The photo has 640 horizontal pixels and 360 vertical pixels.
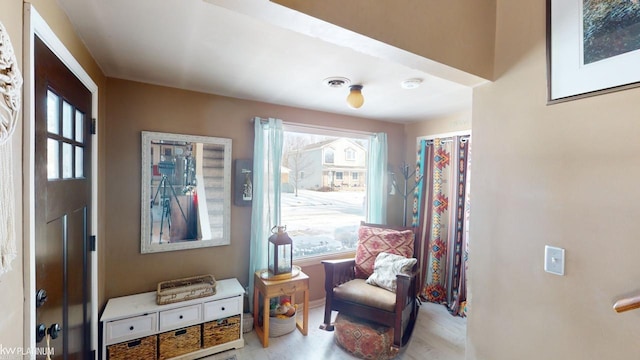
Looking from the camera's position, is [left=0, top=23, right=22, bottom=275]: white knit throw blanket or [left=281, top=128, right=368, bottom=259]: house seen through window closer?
[left=0, top=23, right=22, bottom=275]: white knit throw blanket

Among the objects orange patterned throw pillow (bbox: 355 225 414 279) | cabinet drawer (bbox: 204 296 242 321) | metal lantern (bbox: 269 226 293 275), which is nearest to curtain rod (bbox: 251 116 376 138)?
metal lantern (bbox: 269 226 293 275)

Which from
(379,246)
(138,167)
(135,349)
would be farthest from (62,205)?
(379,246)

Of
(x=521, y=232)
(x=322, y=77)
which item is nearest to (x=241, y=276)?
(x=322, y=77)

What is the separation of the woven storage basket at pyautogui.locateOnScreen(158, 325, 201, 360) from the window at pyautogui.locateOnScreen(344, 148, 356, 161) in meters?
2.41

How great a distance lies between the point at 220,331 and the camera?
2271 mm

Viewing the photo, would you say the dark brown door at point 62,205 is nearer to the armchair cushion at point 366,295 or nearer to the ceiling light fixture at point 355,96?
the ceiling light fixture at point 355,96

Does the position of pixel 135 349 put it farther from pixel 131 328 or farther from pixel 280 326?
pixel 280 326

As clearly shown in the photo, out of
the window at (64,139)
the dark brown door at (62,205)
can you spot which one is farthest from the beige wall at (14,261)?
the window at (64,139)

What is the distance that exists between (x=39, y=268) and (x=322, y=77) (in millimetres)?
1867

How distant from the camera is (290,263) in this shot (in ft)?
8.60

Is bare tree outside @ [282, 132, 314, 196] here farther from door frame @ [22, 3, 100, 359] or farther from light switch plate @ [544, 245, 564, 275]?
light switch plate @ [544, 245, 564, 275]

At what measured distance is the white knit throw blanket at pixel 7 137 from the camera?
28.6 inches

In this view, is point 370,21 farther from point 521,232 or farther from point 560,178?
point 521,232

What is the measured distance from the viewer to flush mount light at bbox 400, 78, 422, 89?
6.84ft
